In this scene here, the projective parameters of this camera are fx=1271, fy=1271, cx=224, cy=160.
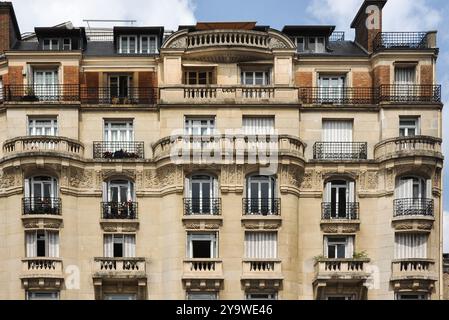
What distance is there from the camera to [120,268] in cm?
6206

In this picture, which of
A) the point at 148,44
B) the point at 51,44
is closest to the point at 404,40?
the point at 148,44

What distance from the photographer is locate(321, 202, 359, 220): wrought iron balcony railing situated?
209ft

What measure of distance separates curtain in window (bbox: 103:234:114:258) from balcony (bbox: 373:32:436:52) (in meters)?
17.1

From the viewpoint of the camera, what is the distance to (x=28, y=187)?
207 feet

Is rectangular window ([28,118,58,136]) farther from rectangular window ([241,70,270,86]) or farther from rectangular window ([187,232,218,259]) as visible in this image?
rectangular window ([241,70,270,86])

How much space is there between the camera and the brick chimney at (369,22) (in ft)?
223

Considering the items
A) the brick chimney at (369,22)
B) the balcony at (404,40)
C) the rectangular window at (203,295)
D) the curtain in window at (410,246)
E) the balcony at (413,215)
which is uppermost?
the brick chimney at (369,22)

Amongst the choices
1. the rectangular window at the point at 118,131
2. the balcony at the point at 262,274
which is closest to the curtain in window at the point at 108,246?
the rectangular window at the point at 118,131

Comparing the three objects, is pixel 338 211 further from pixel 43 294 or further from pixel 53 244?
pixel 43 294

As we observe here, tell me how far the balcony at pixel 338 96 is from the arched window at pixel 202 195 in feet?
21.9

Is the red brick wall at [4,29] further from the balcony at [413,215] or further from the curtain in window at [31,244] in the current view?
the balcony at [413,215]

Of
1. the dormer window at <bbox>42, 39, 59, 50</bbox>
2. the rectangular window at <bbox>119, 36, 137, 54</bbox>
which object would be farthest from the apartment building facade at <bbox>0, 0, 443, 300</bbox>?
the dormer window at <bbox>42, 39, 59, 50</bbox>

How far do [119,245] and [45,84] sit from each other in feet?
30.5
